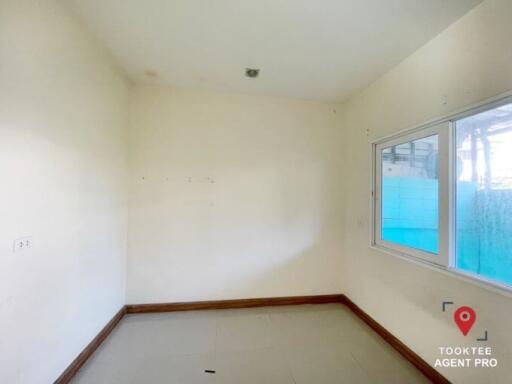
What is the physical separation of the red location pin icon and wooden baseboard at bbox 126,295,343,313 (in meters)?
1.63

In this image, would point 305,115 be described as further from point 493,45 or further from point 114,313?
point 114,313

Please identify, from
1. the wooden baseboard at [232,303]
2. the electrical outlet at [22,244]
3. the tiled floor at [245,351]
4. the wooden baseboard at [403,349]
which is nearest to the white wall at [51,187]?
the electrical outlet at [22,244]

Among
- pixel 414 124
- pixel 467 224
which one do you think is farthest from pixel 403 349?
pixel 414 124

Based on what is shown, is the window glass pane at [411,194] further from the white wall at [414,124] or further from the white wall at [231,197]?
the white wall at [231,197]

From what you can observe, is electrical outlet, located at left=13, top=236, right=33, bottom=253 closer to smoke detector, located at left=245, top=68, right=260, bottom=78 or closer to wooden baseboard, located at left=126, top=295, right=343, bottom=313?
wooden baseboard, located at left=126, top=295, right=343, bottom=313

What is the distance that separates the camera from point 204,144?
2.97 meters

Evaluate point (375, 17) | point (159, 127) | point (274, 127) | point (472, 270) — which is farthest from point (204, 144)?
point (472, 270)

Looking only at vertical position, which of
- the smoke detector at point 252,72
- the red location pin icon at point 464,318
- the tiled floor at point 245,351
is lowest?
the tiled floor at point 245,351

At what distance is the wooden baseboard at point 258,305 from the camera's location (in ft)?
6.08

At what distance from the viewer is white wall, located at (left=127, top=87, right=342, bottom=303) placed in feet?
9.39

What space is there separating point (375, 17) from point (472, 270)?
198 centimetres

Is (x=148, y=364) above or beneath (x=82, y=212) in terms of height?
beneath

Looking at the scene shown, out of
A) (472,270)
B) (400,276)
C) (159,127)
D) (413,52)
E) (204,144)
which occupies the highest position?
(413,52)

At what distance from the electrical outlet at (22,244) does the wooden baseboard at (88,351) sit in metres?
1.07
